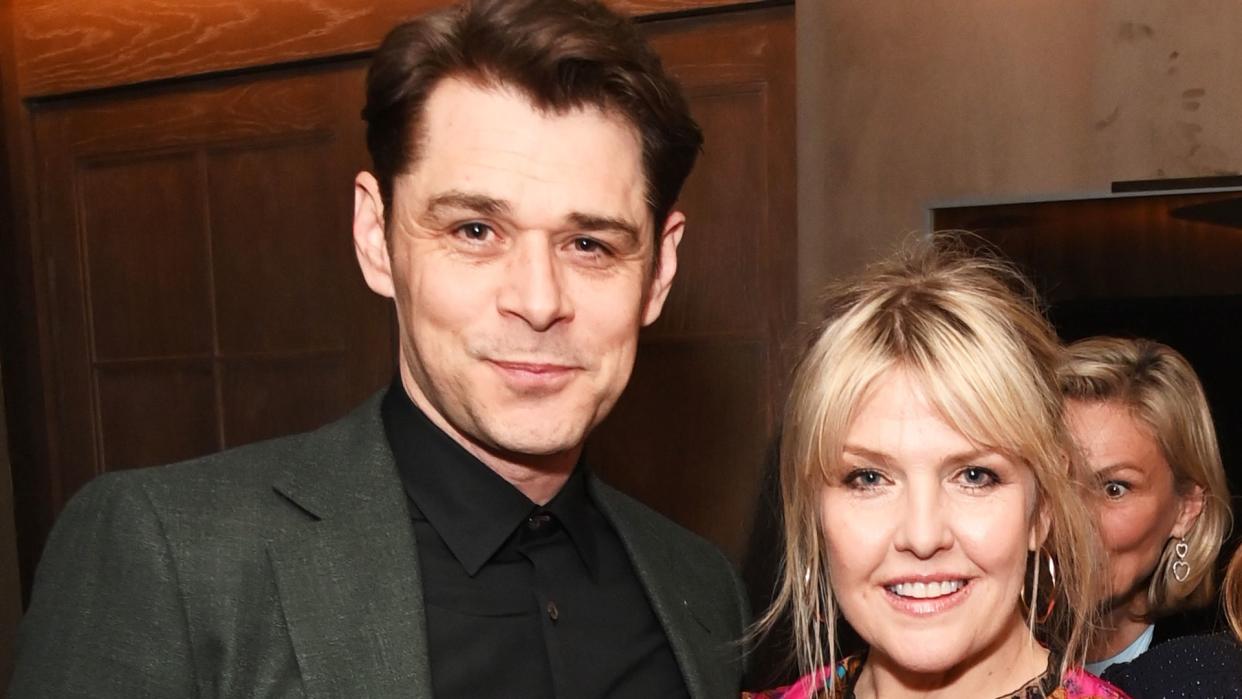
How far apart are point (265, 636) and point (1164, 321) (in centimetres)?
177

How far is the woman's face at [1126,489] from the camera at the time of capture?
6.08 ft

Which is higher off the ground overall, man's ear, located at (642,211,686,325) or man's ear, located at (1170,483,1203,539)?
man's ear, located at (642,211,686,325)

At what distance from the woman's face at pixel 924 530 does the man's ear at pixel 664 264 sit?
1.03ft

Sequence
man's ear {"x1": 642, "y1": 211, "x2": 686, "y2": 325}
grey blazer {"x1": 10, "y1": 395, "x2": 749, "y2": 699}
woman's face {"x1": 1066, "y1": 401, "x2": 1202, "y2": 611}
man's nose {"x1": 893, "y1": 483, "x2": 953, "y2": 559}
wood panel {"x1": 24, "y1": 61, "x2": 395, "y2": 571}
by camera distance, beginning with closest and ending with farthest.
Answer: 1. grey blazer {"x1": 10, "y1": 395, "x2": 749, "y2": 699}
2. man's nose {"x1": 893, "y1": 483, "x2": 953, "y2": 559}
3. man's ear {"x1": 642, "y1": 211, "x2": 686, "y2": 325}
4. woman's face {"x1": 1066, "y1": 401, "x2": 1202, "y2": 611}
5. wood panel {"x1": 24, "y1": 61, "x2": 395, "y2": 571}

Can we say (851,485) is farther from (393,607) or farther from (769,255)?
(769,255)

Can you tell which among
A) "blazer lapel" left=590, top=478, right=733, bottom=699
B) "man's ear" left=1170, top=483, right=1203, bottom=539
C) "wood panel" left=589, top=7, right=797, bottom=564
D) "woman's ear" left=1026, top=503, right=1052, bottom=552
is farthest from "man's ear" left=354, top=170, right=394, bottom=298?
"wood panel" left=589, top=7, right=797, bottom=564

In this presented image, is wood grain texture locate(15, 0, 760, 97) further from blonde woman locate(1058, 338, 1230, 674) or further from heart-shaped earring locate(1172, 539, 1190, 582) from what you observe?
heart-shaped earring locate(1172, 539, 1190, 582)

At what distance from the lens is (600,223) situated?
1466 millimetres

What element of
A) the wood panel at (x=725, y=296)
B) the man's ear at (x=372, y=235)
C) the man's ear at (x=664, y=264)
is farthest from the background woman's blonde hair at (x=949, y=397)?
the wood panel at (x=725, y=296)

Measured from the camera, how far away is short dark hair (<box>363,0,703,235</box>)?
58.1 inches

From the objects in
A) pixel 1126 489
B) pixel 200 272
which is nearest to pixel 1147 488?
pixel 1126 489

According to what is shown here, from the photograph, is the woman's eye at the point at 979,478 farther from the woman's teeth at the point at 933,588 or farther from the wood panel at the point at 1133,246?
the wood panel at the point at 1133,246

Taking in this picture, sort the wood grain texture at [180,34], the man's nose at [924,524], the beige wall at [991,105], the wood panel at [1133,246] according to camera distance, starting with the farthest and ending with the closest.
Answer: the wood grain texture at [180,34]
the beige wall at [991,105]
the wood panel at [1133,246]
the man's nose at [924,524]

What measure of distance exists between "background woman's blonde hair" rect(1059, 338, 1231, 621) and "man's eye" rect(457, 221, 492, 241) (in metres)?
0.95
